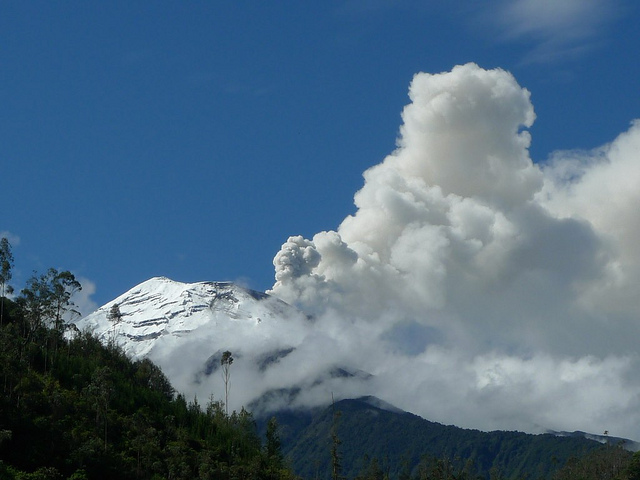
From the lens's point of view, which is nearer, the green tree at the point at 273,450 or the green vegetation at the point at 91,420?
the green vegetation at the point at 91,420

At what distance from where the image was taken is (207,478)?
387ft

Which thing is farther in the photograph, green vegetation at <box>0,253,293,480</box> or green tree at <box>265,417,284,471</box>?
green tree at <box>265,417,284,471</box>

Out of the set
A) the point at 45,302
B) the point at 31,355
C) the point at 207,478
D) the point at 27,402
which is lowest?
the point at 207,478

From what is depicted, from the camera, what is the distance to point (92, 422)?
12650 cm

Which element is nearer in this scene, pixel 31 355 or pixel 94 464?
pixel 94 464

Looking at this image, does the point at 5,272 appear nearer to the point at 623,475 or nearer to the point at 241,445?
the point at 241,445

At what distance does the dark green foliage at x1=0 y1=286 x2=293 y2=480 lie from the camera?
112 metres

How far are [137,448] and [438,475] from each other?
91.2m

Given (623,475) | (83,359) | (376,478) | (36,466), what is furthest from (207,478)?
(623,475)

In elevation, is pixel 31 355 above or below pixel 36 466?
above

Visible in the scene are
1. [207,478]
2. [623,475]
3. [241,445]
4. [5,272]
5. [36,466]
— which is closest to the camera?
[36,466]

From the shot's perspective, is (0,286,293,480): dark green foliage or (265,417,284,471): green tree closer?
(0,286,293,480): dark green foliage

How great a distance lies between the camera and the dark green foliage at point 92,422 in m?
112

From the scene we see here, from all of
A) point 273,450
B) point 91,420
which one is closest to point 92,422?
point 91,420
